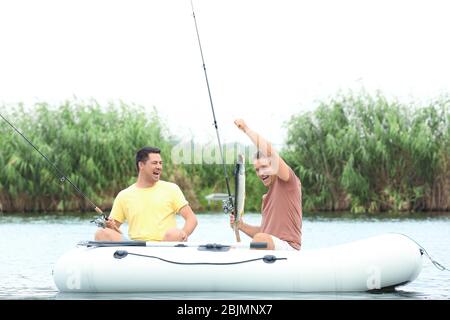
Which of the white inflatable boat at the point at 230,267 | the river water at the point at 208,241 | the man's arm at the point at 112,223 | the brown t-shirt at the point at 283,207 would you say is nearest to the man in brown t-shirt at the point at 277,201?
the brown t-shirt at the point at 283,207

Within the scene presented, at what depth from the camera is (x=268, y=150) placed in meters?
6.72

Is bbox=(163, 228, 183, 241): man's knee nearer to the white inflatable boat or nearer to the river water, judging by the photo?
the white inflatable boat

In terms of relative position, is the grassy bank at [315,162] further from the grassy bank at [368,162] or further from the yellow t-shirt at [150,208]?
the yellow t-shirt at [150,208]

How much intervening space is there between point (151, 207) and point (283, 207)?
919 mm

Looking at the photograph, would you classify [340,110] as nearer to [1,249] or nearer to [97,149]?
Result: [97,149]

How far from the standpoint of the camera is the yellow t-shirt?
23.9ft

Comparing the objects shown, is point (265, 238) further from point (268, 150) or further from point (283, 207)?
point (268, 150)

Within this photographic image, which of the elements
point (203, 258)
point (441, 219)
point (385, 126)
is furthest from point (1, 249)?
point (385, 126)

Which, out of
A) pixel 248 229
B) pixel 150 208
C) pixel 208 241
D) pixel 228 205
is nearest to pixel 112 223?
pixel 150 208

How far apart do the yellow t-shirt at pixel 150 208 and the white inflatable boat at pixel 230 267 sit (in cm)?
15

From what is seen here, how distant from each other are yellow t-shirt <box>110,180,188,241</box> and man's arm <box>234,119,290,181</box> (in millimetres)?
789

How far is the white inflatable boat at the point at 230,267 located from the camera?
7.16 m
